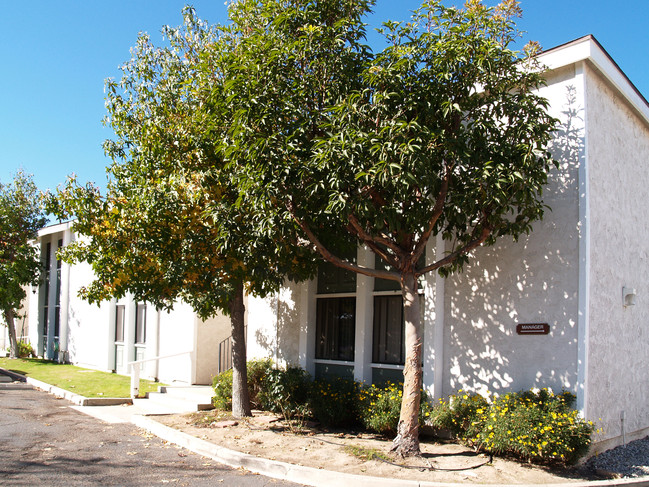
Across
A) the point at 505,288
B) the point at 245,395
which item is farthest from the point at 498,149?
the point at 245,395

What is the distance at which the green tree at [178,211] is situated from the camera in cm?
924

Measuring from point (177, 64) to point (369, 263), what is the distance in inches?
208

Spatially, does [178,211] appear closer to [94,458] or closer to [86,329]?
[94,458]

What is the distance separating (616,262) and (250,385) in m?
7.16

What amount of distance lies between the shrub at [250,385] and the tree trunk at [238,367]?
24.6 inches

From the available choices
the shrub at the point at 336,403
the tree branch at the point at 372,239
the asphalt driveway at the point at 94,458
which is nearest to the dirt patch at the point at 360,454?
the shrub at the point at 336,403

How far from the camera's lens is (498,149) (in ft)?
24.8

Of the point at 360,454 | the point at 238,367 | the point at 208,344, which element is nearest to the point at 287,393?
the point at 238,367

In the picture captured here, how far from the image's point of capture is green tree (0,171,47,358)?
78.1 feet

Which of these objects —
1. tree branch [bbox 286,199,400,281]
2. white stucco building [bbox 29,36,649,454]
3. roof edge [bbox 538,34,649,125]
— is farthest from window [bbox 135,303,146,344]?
roof edge [bbox 538,34,649,125]

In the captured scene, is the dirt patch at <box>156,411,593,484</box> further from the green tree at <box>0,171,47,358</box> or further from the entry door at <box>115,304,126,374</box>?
the green tree at <box>0,171,47,358</box>

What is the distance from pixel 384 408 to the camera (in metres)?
9.11

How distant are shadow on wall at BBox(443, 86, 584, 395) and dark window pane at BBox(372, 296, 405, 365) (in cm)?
121

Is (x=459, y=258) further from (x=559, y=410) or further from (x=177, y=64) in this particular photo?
(x=177, y=64)
